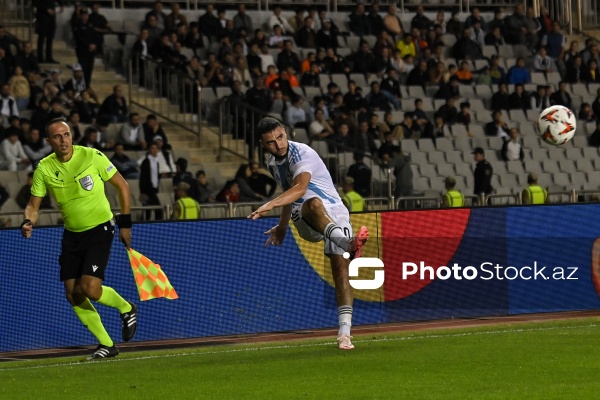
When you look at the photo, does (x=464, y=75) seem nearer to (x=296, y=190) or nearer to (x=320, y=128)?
(x=320, y=128)

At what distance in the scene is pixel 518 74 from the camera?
32.2 meters

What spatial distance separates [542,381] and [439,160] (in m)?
17.3

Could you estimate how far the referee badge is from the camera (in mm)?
13562

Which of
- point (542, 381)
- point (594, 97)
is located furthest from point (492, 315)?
point (594, 97)

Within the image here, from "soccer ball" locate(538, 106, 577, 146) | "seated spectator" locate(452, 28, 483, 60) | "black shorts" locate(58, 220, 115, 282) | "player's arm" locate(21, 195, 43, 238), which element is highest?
"seated spectator" locate(452, 28, 483, 60)

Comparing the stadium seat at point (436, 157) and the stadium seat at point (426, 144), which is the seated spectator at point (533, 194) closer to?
the stadium seat at point (436, 157)

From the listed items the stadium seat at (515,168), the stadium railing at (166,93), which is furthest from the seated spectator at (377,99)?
the stadium railing at (166,93)

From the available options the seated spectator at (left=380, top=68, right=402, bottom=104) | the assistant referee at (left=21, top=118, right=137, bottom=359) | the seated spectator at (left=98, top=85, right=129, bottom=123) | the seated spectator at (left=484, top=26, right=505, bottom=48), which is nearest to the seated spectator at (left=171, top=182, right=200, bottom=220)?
the seated spectator at (left=98, top=85, right=129, bottom=123)

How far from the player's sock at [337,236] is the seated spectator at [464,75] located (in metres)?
19.1

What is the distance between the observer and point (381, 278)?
59.9 feet

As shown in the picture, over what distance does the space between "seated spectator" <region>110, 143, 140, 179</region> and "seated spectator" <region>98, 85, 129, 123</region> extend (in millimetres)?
1722

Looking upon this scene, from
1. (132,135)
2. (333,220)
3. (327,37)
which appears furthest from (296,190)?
(327,37)

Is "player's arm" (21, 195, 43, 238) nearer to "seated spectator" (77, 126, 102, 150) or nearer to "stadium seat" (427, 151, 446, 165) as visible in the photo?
"seated spectator" (77, 126, 102, 150)

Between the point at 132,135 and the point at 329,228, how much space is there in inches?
491
